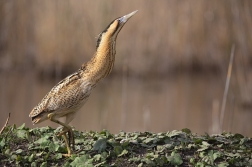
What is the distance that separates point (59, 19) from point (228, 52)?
11.7ft

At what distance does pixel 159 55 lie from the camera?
14.0 meters

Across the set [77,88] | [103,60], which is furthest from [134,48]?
[77,88]

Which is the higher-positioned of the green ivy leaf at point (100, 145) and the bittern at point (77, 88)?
the bittern at point (77, 88)

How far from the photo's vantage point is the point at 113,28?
5.42m

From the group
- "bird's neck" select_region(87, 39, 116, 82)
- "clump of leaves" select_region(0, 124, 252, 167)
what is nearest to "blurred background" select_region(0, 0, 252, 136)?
"clump of leaves" select_region(0, 124, 252, 167)

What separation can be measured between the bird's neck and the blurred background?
24.8ft

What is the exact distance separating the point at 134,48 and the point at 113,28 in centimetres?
866

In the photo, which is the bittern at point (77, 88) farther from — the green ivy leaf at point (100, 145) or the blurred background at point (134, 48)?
the blurred background at point (134, 48)

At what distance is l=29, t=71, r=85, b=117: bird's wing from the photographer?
528 cm

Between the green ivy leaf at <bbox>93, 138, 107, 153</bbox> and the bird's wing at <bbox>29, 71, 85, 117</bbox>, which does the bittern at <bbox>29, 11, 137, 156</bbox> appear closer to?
the bird's wing at <bbox>29, 71, 85, 117</bbox>

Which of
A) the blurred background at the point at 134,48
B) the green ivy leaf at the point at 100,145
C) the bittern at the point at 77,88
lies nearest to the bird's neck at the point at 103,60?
the bittern at the point at 77,88

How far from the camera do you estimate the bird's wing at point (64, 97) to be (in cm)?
528

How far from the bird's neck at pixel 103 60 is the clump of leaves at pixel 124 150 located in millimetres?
540

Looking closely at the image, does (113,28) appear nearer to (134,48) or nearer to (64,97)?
(64,97)
